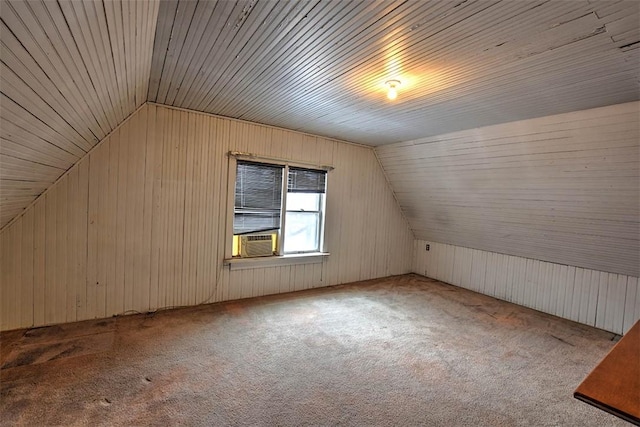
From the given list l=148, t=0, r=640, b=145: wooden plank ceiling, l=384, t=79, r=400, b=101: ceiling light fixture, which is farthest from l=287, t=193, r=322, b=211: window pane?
l=384, t=79, r=400, b=101: ceiling light fixture

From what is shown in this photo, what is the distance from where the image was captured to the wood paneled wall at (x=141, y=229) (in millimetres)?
2873

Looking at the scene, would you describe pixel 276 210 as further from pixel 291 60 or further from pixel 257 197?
pixel 291 60

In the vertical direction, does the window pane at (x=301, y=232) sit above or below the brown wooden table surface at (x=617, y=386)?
above

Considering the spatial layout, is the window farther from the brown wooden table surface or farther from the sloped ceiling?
the brown wooden table surface

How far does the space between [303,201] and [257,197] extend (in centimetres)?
72

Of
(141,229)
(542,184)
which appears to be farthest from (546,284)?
(141,229)

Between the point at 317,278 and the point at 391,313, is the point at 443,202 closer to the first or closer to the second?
the point at 391,313

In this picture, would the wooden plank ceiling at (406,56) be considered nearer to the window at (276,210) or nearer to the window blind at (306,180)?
the window at (276,210)

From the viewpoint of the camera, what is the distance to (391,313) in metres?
3.75

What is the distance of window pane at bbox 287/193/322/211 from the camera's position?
433 centimetres

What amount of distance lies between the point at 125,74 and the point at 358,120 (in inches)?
89.5

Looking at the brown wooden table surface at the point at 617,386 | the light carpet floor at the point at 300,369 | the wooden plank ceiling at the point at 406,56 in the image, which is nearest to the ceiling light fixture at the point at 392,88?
the wooden plank ceiling at the point at 406,56

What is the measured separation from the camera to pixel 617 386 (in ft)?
4.03

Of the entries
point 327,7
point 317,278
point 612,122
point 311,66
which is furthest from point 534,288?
point 327,7
